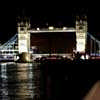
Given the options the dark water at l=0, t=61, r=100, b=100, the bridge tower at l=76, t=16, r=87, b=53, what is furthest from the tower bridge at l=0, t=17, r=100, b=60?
the dark water at l=0, t=61, r=100, b=100

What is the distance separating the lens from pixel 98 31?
26.7 m

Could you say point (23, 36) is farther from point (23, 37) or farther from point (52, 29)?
point (52, 29)

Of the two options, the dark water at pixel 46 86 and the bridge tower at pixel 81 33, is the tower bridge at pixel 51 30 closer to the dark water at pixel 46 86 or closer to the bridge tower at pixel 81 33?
the bridge tower at pixel 81 33

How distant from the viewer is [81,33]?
24406mm

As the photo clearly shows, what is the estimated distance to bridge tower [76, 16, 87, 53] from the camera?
2395 cm

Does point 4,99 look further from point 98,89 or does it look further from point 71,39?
point 71,39

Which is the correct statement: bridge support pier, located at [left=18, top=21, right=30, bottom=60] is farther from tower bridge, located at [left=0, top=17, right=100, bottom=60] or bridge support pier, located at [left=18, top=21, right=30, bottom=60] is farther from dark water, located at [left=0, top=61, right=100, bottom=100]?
dark water, located at [left=0, top=61, right=100, bottom=100]

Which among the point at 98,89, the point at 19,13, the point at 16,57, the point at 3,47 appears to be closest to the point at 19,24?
the point at 19,13

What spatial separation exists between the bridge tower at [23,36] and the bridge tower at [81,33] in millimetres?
5077

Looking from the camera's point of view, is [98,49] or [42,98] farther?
[98,49]

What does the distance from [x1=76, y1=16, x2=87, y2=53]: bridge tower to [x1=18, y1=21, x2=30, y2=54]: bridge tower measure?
5077 millimetres

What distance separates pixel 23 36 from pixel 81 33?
5900 millimetres

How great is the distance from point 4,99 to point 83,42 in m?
20.7

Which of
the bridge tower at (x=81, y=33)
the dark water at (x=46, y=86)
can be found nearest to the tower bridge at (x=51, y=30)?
the bridge tower at (x=81, y=33)
